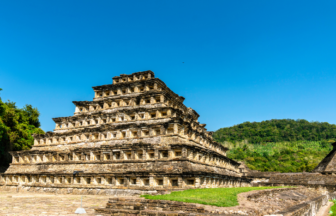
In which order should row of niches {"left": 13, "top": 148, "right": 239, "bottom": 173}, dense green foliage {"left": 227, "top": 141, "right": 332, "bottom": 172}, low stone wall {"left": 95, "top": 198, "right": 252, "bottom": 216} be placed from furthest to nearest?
dense green foliage {"left": 227, "top": 141, "right": 332, "bottom": 172}
row of niches {"left": 13, "top": 148, "right": 239, "bottom": 173}
low stone wall {"left": 95, "top": 198, "right": 252, "bottom": 216}

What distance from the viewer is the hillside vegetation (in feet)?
255

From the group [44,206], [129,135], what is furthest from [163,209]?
[129,135]

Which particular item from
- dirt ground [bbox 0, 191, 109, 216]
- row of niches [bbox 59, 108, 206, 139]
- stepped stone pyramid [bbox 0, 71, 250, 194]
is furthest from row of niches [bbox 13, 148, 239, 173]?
dirt ground [bbox 0, 191, 109, 216]

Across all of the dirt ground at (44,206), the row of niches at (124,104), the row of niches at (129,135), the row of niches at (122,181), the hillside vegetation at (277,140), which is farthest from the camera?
the hillside vegetation at (277,140)

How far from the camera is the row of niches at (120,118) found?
1108 inches

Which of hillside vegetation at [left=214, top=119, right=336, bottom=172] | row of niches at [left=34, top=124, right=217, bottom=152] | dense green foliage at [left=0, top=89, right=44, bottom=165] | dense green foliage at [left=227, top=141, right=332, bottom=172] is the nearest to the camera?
row of niches at [left=34, top=124, right=217, bottom=152]

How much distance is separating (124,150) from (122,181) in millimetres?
3156

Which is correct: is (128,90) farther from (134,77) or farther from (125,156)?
(125,156)

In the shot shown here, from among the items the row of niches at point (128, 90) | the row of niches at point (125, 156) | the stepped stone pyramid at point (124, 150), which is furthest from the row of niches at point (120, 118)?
the row of niches at point (125, 156)

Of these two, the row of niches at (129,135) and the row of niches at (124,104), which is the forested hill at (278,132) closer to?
the row of niches at (124,104)

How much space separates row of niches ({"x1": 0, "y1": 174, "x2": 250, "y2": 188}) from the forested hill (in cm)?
8950

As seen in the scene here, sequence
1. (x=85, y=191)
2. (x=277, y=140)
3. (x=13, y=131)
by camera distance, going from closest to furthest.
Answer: (x=85, y=191), (x=13, y=131), (x=277, y=140)

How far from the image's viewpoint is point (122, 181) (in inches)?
971

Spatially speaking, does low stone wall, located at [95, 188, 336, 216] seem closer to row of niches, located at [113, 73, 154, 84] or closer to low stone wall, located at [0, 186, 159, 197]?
low stone wall, located at [0, 186, 159, 197]
